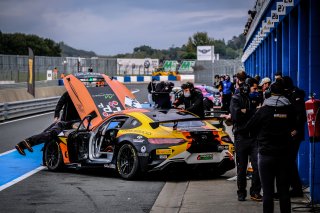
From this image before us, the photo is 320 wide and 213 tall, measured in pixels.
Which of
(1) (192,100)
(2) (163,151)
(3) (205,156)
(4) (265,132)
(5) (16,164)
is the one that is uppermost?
(1) (192,100)

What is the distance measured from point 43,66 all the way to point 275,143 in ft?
182

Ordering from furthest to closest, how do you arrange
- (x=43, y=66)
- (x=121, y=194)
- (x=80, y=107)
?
(x=43, y=66)
(x=80, y=107)
(x=121, y=194)

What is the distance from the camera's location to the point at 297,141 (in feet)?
32.3

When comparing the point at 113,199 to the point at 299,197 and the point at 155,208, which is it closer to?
the point at 155,208

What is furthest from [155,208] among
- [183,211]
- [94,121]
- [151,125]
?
[94,121]

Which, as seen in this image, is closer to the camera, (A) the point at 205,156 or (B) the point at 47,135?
(A) the point at 205,156

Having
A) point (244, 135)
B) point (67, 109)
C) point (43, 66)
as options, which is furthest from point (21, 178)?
point (43, 66)

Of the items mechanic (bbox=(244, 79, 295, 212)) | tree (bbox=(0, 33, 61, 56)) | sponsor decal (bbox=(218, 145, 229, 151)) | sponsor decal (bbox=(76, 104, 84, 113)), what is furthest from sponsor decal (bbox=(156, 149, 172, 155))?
tree (bbox=(0, 33, 61, 56))

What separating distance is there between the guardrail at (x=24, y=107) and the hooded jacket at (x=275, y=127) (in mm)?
24601

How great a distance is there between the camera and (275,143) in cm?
848

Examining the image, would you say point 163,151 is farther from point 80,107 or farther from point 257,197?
point 80,107

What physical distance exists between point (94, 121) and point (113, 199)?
7427mm

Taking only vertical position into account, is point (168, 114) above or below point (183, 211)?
above

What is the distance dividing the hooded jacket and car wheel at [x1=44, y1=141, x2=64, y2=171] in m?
7.62
